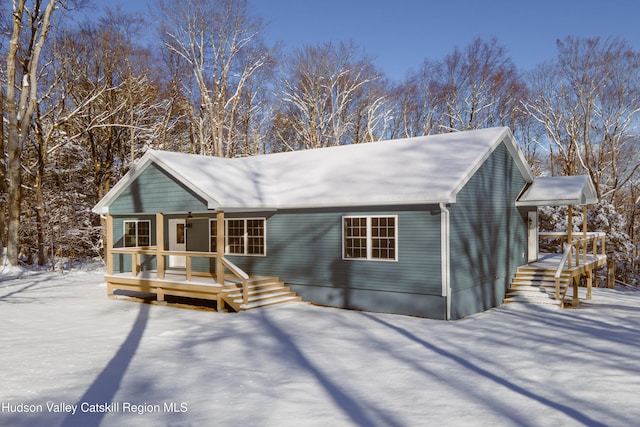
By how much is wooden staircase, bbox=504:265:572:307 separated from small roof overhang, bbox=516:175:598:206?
7.67 ft

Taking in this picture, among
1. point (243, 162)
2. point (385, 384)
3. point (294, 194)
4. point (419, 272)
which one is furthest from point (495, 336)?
point (243, 162)

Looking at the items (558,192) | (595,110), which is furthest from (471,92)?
(558,192)

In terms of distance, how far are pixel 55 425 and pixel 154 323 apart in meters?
6.46

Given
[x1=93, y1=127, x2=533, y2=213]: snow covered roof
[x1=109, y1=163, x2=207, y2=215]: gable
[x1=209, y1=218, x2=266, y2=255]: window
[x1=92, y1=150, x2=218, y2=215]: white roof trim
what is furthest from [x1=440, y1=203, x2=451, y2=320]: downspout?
[x1=109, y1=163, x2=207, y2=215]: gable

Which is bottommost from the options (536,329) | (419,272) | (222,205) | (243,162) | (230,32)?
(536,329)

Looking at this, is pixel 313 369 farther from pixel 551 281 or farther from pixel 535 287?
pixel 551 281

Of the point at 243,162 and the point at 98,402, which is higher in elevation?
the point at 243,162

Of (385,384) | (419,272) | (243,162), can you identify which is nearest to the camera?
(385,384)

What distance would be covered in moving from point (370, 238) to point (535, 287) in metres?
6.47

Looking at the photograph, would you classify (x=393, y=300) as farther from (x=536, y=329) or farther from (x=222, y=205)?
(x=222, y=205)

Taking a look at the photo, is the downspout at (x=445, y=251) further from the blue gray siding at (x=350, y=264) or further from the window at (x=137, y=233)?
the window at (x=137, y=233)

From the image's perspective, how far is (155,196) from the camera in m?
15.4

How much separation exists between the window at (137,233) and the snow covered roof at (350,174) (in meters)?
2.28

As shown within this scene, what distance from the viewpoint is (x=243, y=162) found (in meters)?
19.0
